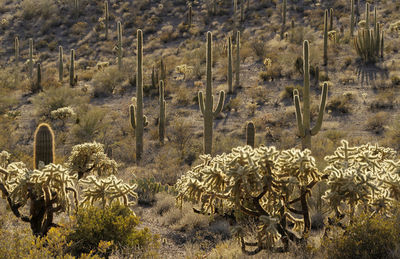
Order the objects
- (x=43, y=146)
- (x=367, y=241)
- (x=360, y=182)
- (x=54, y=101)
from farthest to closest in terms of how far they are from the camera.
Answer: (x=54, y=101) < (x=43, y=146) < (x=367, y=241) < (x=360, y=182)

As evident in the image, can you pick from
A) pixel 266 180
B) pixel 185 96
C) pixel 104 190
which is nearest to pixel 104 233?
pixel 104 190

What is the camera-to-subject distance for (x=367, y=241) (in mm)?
4809

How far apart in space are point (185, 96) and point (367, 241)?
17656 millimetres

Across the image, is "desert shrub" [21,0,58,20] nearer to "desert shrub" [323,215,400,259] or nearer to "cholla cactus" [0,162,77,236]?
"cholla cactus" [0,162,77,236]

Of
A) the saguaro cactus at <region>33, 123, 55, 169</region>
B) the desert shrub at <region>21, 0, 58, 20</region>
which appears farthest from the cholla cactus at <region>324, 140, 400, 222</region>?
the desert shrub at <region>21, 0, 58, 20</region>

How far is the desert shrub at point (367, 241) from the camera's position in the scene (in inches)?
187

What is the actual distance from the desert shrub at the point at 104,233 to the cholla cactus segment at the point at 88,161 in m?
3.15

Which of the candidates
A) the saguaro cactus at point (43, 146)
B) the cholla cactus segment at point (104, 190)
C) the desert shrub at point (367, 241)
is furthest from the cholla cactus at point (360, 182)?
the saguaro cactus at point (43, 146)

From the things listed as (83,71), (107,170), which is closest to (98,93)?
(83,71)

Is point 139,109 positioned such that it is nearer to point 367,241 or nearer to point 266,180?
point 266,180

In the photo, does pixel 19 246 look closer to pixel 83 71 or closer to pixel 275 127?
pixel 275 127

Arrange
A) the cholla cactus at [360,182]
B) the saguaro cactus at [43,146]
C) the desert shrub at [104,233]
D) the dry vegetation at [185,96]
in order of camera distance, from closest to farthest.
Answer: the cholla cactus at [360,182], the desert shrub at [104,233], the saguaro cactus at [43,146], the dry vegetation at [185,96]

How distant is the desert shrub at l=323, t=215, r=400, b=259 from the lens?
4758mm

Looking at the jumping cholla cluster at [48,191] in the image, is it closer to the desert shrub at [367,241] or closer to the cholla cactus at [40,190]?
the cholla cactus at [40,190]
